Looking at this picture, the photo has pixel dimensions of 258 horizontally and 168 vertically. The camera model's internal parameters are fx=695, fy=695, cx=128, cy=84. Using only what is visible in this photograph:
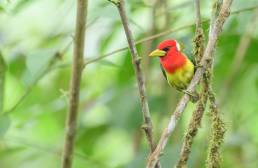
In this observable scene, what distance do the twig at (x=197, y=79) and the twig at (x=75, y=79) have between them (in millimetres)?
426

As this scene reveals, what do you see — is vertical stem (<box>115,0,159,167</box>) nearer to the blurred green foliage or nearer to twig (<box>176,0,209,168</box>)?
twig (<box>176,0,209,168</box>)

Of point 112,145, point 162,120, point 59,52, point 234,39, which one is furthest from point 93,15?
point 112,145

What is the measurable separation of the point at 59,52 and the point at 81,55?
372mm

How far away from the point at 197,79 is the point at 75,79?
0.52 m

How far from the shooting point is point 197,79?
1628mm

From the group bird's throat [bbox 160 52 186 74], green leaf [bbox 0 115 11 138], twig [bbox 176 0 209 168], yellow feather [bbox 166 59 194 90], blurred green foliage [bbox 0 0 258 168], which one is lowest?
twig [bbox 176 0 209 168]

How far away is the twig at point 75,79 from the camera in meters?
1.91

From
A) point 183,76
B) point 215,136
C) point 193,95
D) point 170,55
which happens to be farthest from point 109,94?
point 193,95

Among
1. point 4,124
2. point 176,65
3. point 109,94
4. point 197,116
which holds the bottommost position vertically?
point 197,116

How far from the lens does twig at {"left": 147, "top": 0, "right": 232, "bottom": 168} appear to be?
4.66 feet

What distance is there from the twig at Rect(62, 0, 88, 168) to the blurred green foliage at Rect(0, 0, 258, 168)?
70 mm

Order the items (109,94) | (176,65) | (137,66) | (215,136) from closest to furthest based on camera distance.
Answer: (137,66) < (215,136) < (176,65) < (109,94)

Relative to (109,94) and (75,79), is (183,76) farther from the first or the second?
(109,94)

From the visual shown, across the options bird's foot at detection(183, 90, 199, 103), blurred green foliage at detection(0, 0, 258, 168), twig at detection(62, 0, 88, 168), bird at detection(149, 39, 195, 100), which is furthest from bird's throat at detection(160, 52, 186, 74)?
bird's foot at detection(183, 90, 199, 103)
